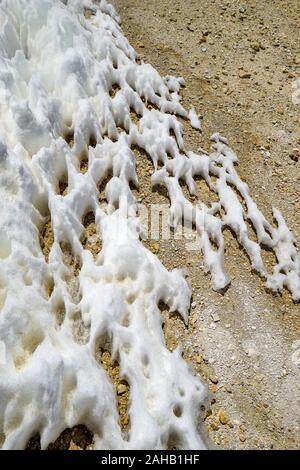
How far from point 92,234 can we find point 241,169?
302cm

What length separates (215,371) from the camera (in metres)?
4.93

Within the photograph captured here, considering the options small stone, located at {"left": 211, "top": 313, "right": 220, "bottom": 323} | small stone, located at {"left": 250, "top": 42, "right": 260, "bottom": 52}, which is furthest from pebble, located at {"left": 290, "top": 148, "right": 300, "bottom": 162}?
small stone, located at {"left": 211, "top": 313, "right": 220, "bottom": 323}

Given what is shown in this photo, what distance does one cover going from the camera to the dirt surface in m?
4.82

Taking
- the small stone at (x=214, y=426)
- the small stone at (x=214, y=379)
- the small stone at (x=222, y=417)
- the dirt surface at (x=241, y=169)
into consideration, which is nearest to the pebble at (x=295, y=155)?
the dirt surface at (x=241, y=169)

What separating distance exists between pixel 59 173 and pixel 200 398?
3.40 metres

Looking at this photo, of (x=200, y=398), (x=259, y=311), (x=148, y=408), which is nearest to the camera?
(x=148, y=408)

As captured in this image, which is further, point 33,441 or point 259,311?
point 259,311

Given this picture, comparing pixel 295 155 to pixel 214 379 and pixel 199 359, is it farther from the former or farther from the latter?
pixel 214 379

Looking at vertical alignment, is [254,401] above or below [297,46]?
below

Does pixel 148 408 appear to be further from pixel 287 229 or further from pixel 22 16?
pixel 22 16

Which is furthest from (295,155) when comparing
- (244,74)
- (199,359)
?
(199,359)

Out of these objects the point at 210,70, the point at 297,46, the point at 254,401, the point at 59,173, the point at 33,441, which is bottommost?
A: the point at 33,441

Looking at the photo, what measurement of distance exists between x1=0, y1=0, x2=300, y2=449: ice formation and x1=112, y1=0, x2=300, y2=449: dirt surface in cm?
23


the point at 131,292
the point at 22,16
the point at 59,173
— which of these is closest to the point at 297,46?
the point at 22,16
